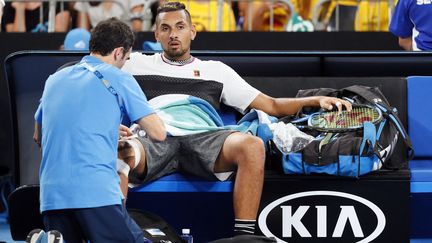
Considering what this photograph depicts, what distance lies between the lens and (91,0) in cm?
912

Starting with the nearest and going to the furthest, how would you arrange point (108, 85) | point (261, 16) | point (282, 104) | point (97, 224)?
point (97, 224)
point (108, 85)
point (282, 104)
point (261, 16)

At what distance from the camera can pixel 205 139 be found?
17.7ft

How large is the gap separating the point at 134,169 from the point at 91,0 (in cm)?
415

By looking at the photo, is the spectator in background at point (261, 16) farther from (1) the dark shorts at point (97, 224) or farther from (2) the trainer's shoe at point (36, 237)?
(2) the trainer's shoe at point (36, 237)

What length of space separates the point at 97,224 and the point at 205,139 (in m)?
1.13

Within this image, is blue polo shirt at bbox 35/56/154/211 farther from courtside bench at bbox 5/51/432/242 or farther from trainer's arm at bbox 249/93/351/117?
trainer's arm at bbox 249/93/351/117

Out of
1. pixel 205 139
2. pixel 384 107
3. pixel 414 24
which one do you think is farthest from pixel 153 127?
pixel 414 24

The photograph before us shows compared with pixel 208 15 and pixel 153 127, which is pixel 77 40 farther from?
pixel 153 127

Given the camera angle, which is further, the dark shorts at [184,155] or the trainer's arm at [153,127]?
the dark shorts at [184,155]

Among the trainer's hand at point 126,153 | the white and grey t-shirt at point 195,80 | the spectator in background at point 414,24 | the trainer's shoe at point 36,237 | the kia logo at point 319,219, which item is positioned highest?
the spectator in background at point 414,24

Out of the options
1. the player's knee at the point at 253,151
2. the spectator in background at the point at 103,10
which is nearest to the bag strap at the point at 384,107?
the player's knee at the point at 253,151

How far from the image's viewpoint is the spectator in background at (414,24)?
6738 mm

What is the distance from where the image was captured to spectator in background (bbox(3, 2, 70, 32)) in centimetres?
Result: 915

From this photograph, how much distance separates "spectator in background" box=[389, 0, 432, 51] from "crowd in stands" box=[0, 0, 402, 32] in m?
2.18
